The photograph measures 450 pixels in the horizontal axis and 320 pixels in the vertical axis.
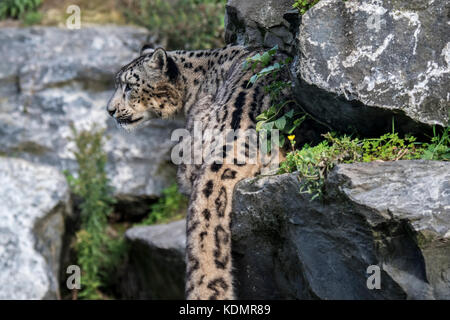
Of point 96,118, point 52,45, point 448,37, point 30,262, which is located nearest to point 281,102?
point 448,37

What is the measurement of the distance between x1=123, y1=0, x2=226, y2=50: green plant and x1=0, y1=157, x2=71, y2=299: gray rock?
3.64 metres

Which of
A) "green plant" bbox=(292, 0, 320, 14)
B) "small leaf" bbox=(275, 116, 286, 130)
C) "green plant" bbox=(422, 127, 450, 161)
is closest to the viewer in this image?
"green plant" bbox=(422, 127, 450, 161)

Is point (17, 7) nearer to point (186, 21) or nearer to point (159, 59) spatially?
point (186, 21)

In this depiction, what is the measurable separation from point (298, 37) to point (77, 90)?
25.1 feet

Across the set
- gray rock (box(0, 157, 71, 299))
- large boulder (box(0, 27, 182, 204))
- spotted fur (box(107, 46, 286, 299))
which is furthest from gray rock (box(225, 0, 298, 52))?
large boulder (box(0, 27, 182, 204))

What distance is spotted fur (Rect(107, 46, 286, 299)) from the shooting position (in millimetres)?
4461

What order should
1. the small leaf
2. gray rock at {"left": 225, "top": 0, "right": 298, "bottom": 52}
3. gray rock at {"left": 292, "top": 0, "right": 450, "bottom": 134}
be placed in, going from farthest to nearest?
gray rock at {"left": 225, "top": 0, "right": 298, "bottom": 52}
the small leaf
gray rock at {"left": 292, "top": 0, "right": 450, "bottom": 134}

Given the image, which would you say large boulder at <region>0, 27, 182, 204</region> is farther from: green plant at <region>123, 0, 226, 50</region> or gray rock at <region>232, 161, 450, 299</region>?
gray rock at <region>232, 161, 450, 299</region>

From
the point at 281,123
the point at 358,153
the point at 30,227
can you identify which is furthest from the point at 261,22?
the point at 30,227

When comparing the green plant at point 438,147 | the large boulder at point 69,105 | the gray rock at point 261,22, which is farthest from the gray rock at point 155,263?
the green plant at point 438,147

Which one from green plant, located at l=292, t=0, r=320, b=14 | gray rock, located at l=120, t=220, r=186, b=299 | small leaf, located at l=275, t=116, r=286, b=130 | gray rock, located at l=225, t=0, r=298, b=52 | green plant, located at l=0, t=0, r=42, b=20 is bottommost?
gray rock, located at l=120, t=220, r=186, b=299

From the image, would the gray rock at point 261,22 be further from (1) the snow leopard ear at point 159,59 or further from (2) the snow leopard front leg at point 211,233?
(2) the snow leopard front leg at point 211,233

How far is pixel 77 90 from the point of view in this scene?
11.5m

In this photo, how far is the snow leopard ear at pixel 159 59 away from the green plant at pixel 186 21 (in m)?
5.22
